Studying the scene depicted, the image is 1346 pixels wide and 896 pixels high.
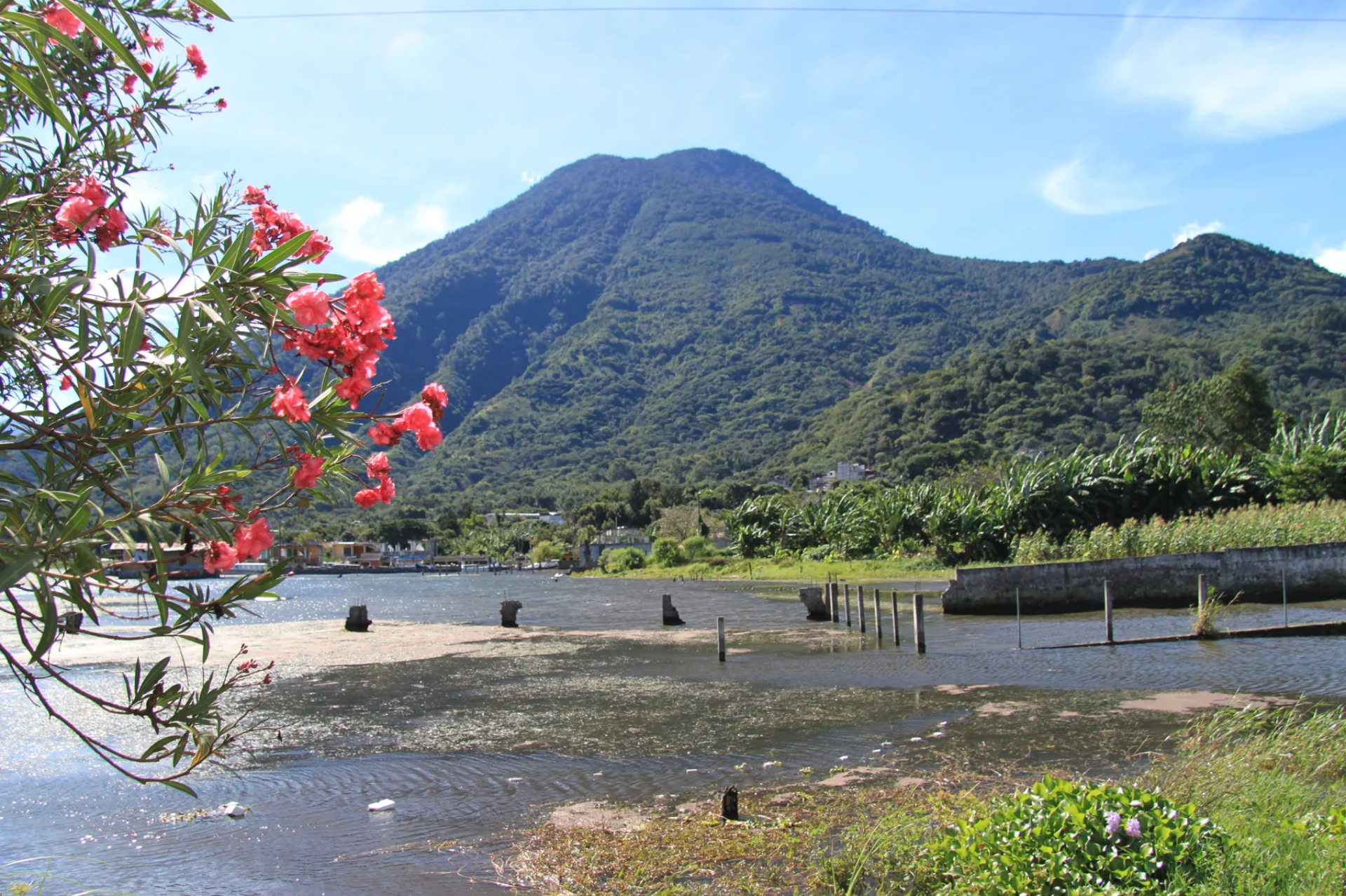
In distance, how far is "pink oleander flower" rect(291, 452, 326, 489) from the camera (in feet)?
9.80

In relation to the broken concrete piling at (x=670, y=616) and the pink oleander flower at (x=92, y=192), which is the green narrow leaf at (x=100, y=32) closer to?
the pink oleander flower at (x=92, y=192)

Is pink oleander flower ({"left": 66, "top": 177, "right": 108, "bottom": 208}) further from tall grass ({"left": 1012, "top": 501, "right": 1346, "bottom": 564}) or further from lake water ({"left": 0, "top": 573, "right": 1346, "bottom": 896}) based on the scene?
tall grass ({"left": 1012, "top": 501, "right": 1346, "bottom": 564})

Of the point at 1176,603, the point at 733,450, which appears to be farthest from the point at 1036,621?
the point at 733,450

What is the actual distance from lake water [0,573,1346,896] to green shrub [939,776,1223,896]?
4116mm

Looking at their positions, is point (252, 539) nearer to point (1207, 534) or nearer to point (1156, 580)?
point (1156, 580)

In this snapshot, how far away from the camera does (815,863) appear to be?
6672 mm

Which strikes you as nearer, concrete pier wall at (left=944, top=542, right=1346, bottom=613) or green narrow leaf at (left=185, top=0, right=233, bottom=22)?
green narrow leaf at (left=185, top=0, right=233, bottom=22)

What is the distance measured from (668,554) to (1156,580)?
48.9 m

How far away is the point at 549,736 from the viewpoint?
12469 mm

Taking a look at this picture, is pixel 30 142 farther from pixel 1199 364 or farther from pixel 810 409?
pixel 810 409

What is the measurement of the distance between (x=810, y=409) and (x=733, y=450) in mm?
19505

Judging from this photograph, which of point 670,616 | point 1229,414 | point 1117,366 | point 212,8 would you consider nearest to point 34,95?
point 212,8

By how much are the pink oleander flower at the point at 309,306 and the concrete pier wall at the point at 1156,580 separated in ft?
77.6

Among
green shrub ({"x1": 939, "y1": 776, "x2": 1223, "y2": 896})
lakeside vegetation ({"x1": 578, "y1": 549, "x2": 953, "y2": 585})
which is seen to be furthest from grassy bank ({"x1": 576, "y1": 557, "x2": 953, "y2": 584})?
green shrub ({"x1": 939, "y1": 776, "x2": 1223, "y2": 896})
